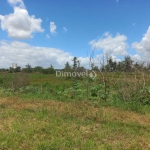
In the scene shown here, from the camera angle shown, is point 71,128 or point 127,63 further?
point 127,63

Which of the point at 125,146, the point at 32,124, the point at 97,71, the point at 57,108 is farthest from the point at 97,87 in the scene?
the point at 125,146

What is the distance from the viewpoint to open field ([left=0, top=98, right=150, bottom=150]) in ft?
9.57

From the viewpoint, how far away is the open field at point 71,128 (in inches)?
115

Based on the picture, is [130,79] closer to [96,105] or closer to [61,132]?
[96,105]

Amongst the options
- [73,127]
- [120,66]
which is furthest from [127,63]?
[73,127]

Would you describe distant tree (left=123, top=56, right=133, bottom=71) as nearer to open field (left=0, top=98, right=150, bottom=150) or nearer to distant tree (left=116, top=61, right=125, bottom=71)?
distant tree (left=116, top=61, right=125, bottom=71)

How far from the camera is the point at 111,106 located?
547 cm

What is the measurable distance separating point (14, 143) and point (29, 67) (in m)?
47.0

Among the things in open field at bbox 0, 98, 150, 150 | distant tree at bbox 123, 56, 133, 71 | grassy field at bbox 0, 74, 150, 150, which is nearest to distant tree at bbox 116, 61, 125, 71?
distant tree at bbox 123, 56, 133, 71

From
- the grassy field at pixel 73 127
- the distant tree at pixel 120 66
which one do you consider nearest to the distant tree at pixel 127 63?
the distant tree at pixel 120 66

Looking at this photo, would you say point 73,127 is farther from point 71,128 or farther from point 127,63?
point 127,63

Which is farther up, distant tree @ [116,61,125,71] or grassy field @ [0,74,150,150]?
distant tree @ [116,61,125,71]

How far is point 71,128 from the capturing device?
3.54 m

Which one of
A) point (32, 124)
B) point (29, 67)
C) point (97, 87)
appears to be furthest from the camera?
point (29, 67)
